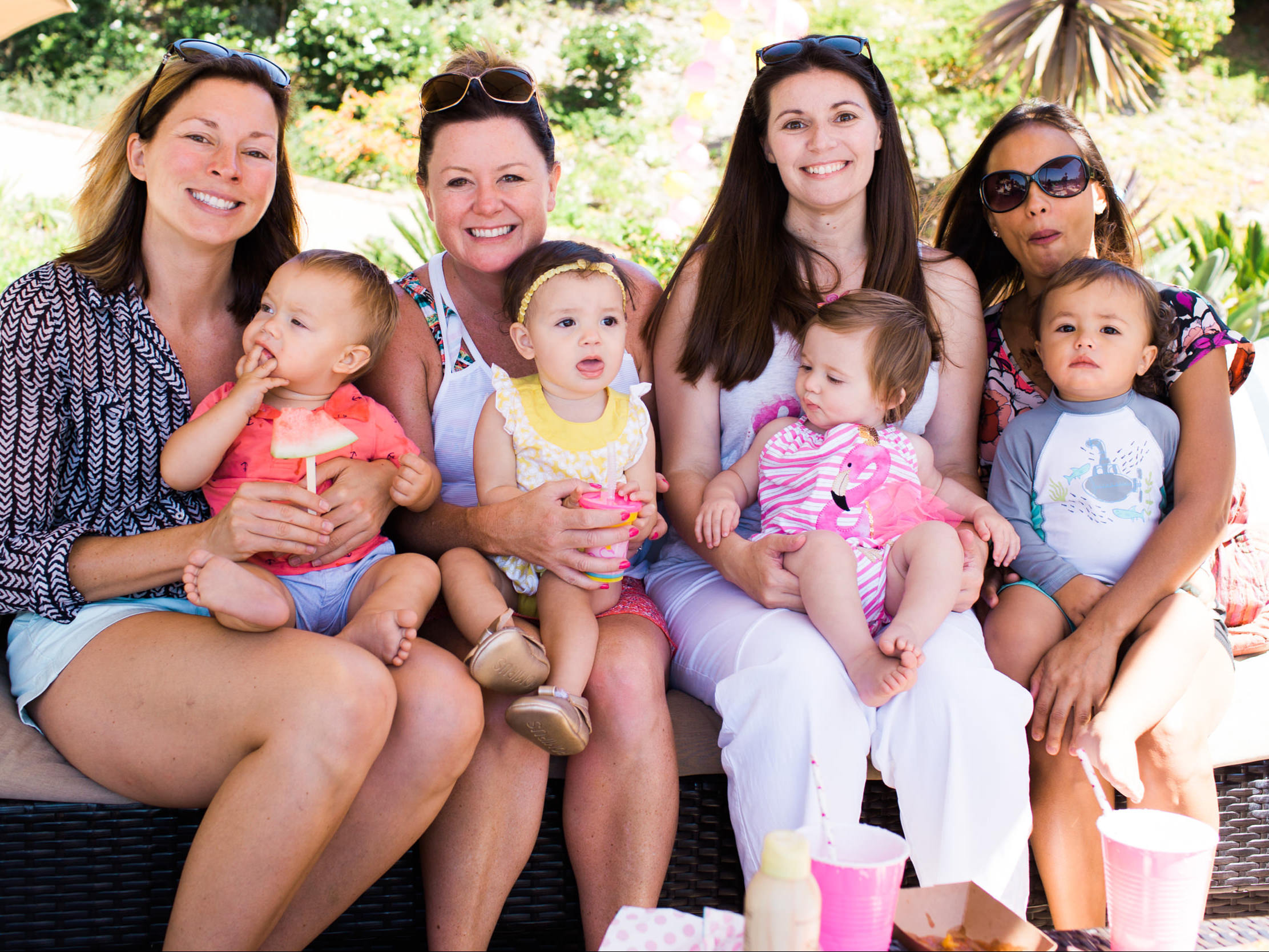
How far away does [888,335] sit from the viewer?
2.57 m

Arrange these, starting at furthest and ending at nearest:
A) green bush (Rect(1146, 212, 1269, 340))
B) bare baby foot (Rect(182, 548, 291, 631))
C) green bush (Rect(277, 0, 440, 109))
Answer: green bush (Rect(277, 0, 440, 109)) < green bush (Rect(1146, 212, 1269, 340)) < bare baby foot (Rect(182, 548, 291, 631))

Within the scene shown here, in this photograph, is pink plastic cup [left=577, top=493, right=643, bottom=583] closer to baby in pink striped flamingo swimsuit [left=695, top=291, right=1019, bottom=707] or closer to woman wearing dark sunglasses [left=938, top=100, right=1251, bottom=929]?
baby in pink striped flamingo swimsuit [left=695, top=291, right=1019, bottom=707]

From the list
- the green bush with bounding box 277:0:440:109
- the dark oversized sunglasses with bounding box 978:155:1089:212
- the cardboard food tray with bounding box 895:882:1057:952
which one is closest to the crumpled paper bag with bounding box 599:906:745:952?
the cardboard food tray with bounding box 895:882:1057:952

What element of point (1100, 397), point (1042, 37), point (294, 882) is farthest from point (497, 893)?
point (1042, 37)

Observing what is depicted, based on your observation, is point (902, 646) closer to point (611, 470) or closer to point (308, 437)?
point (611, 470)

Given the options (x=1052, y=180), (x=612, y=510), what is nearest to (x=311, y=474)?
(x=612, y=510)

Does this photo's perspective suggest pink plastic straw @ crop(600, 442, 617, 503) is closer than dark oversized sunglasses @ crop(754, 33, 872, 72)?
Yes

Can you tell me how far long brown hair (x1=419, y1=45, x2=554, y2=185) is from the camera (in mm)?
2775

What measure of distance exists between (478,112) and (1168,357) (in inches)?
76.2

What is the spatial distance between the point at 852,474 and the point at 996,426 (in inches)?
29.3

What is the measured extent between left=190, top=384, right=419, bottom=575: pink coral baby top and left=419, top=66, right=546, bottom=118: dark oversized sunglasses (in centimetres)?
85

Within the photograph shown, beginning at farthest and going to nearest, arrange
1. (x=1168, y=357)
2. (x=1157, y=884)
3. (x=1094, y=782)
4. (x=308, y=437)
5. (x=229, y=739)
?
(x=1168, y=357), (x=308, y=437), (x=229, y=739), (x=1094, y=782), (x=1157, y=884)

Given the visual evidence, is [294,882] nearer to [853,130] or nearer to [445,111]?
[445,111]

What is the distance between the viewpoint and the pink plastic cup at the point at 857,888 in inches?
54.5
